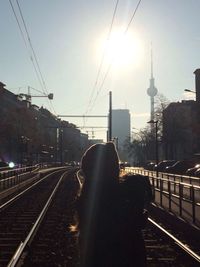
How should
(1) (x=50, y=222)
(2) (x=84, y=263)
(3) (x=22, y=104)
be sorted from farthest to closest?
1. (3) (x=22, y=104)
2. (1) (x=50, y=222)
3. (2) (x=84, y=263)

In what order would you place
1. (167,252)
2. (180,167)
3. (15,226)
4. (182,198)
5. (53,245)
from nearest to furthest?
(167,252) → (53,245) → (182,198) → (15,226) → (180,167)

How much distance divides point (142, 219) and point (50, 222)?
1364cm

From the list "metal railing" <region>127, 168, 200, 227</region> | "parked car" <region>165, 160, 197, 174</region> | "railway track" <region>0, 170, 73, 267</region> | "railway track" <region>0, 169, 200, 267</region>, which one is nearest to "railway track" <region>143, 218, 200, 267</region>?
"railway track" <region>0, 169, 200, 267</region>

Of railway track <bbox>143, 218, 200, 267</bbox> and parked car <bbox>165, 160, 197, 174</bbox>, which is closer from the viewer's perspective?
railway track <bbox>143, 218, 200, 267</bbox>

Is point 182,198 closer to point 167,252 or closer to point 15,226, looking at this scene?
point 15,226

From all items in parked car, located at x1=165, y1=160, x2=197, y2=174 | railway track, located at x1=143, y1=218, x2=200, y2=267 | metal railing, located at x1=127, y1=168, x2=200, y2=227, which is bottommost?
railway track, located at x1=143, y1=218, x2=200, y2=267

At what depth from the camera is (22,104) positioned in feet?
440

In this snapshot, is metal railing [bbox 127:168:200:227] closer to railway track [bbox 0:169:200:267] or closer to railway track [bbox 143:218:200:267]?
railway track [bbox 0:169:200:267]

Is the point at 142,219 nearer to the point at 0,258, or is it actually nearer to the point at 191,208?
the point at 0,258

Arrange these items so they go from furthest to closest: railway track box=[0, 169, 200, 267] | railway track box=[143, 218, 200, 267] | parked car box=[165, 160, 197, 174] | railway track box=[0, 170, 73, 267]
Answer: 1. parked car box=[165, 160, 197, 174]
2. railway track box=[0, 170, 73, 267]
3. railway track box=[0, 169, 200, 267]
4. railway track box=[143, 218, 200, 267]

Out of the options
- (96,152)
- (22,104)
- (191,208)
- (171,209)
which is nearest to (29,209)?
(171,209)

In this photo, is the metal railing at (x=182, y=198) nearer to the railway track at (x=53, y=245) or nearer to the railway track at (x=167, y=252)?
the railway track at (x=53, y=245)

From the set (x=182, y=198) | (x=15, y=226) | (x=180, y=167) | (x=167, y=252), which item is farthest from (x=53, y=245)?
(x=180, y=167)

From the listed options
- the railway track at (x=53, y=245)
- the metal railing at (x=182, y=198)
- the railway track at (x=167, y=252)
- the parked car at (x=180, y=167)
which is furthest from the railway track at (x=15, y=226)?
the parked car at (x=180, y=167)
